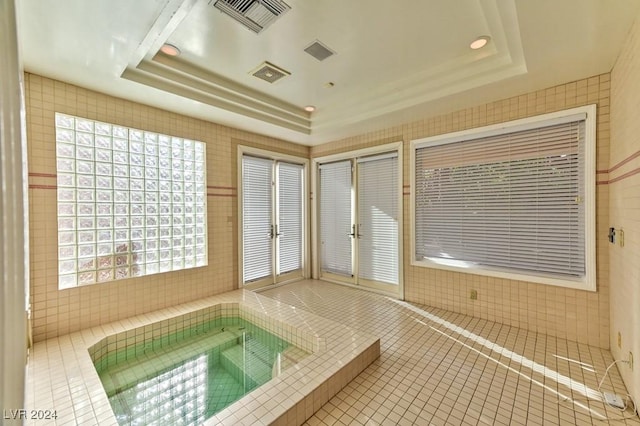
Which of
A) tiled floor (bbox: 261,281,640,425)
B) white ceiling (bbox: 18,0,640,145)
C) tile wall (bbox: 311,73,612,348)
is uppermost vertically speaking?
white ceiling (bbox: 18,0,640,145)

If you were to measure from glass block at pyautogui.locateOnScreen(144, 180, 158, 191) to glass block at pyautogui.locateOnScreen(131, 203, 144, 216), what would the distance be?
22 cm

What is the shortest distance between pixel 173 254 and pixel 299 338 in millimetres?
1971

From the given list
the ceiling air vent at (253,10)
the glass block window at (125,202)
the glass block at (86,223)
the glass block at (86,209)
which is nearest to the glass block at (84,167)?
the glass block window at (125,202)

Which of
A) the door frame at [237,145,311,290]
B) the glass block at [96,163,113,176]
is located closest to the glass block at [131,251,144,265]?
the glass block at [96,163,113,176]

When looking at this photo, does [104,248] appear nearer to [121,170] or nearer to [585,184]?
[121,170]

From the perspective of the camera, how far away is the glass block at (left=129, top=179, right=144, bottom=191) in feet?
10.3

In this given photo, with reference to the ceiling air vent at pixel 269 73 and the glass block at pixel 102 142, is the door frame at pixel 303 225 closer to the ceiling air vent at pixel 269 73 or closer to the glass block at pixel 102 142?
the ceiling air vent at pixel 269 73

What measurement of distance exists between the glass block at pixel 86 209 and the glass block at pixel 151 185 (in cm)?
56

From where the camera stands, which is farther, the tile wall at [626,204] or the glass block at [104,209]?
the glass block at [104,209]

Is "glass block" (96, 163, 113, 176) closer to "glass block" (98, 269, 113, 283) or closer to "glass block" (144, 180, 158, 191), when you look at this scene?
"glass block" (144, 180, 158, 191)

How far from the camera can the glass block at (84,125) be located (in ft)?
9.21

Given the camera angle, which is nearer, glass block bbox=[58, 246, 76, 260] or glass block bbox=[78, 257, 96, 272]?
glass block bbox=[58, 246, 76, 260]

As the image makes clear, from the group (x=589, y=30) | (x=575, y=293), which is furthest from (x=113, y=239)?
(x=575, y=293)

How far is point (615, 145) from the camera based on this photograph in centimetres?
237
